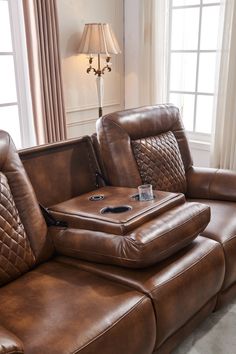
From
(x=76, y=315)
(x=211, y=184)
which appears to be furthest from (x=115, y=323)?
(x=211, y=184)

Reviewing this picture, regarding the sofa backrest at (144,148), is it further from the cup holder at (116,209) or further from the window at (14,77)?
the window at (14,77)

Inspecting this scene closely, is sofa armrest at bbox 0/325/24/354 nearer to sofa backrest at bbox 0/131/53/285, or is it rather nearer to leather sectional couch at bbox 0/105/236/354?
leather sectional couch at bbox 0/105/236/354

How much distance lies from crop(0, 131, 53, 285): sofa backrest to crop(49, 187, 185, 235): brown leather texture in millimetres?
140

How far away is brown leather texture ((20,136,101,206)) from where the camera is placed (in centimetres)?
178

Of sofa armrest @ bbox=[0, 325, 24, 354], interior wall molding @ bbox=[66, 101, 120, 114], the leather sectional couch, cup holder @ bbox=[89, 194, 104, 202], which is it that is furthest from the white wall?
sofa armrest @ bbox=[0, 325, 24, 354]

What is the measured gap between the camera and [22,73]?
2.93 meters

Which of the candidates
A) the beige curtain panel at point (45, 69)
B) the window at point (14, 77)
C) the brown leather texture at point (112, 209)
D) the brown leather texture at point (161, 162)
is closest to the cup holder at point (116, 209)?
the brown leather texture at point (112, 209)

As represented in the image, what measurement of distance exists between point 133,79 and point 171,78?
38 cm

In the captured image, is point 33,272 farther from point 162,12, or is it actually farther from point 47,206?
point 162,12

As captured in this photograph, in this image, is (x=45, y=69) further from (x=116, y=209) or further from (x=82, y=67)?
(x=116, y=209)

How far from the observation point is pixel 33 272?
1500mm

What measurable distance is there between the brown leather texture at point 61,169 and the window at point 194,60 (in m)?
1.57

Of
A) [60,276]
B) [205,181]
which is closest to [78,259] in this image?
[60,276]

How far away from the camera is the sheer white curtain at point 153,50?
3.29 metres
